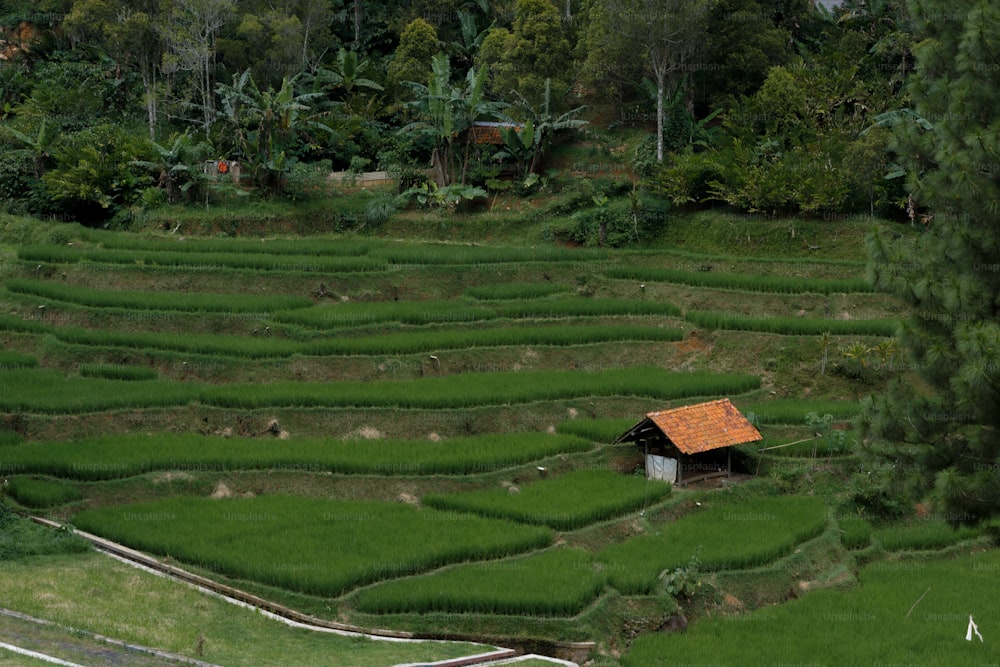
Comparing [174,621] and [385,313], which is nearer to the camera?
[174,621]

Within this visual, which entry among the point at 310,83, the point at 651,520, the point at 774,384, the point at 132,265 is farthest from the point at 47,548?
the point at 310,83

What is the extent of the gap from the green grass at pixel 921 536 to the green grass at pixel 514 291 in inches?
420

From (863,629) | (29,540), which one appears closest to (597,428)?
(863,629)

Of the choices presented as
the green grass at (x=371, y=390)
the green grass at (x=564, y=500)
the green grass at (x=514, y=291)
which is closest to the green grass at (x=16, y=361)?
the green grass at (x=371, y=390)

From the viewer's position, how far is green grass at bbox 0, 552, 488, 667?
674 inches

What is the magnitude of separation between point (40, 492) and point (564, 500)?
8.48 m

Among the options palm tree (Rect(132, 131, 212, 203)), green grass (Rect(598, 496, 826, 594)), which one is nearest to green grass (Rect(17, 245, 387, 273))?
palm tree (Rect(132, 131, 212, 203))

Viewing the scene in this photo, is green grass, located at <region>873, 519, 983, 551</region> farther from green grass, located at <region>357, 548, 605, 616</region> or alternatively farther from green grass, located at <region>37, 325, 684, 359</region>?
green grass, located at <region>37, 325, 684, 359</region>

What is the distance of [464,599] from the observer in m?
18.8

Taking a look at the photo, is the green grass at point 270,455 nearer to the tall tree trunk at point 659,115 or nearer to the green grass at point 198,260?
the green grass at point 198,260

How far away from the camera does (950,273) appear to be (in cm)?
1823

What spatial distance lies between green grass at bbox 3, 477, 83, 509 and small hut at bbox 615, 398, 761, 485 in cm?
944

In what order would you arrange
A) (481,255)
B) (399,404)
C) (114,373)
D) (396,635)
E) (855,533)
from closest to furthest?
(396,635) < (855,533) < (399,404) < (114,373) < (481,255)

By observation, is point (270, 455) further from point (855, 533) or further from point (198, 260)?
point (855, 533)
